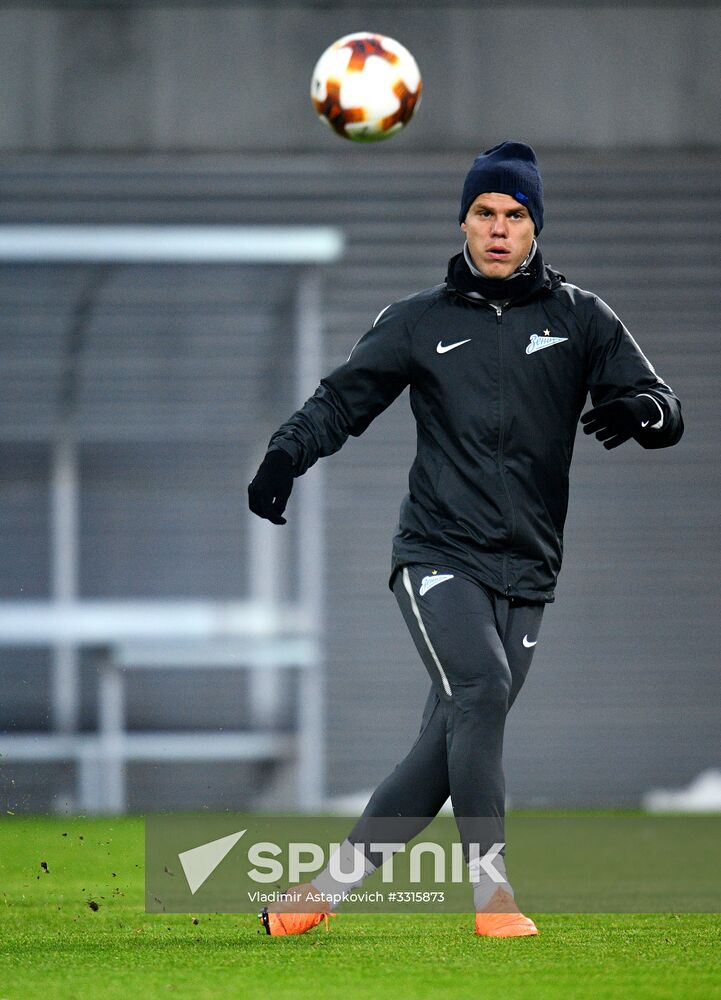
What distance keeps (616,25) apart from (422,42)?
110 cm

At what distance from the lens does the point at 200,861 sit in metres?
5.86

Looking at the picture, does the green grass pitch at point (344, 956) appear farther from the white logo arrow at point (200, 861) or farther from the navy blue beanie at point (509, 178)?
the navy blue beanie at point (509, 178)

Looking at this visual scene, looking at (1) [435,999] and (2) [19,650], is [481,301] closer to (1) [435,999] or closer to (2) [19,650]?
(1) [435,999]

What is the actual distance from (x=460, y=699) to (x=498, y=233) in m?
1.07

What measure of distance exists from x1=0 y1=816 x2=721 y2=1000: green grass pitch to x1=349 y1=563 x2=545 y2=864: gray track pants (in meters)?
0.28

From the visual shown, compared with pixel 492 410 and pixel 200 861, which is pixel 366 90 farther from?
Result: pixel 200 861

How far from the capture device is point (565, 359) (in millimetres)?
4047

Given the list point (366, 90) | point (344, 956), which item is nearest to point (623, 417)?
point (344, 956)

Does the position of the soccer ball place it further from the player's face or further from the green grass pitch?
the green grass pitch

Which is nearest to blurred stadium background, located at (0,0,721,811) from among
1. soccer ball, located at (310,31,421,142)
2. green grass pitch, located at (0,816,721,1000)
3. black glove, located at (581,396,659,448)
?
soccer ball, located at (310,31,421,142)

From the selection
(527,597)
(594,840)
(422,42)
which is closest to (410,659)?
(594,840)

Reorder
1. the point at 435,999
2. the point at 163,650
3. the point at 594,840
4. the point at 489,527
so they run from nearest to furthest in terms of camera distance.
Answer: the point at 435,999 → the point at 489,527 → the point at 594,840 → the point at 163,650

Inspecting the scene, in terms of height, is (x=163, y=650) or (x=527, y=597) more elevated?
(x=527, y=597)

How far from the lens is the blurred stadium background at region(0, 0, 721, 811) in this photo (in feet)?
30.9
